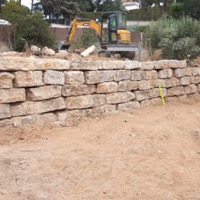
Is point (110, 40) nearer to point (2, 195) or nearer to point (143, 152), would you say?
point (143, 152)

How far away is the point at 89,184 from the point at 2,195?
3.32 feet

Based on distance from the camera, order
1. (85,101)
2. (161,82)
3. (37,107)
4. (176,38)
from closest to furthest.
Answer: (37,107), (85,101), (161,82), (176,38)

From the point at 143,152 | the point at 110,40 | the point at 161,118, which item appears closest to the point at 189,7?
the point at 110,40

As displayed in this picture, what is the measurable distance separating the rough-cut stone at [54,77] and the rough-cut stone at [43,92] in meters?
0.08

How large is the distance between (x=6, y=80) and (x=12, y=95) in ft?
0.81

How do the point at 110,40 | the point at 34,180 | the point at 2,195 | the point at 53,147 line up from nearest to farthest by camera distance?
the point at 2,195
the point at 34,180
the point at 53,147
the point at 110,40

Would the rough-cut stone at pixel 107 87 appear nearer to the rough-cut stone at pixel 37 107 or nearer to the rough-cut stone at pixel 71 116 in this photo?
A: the rough-cut stone at pixel 71 116

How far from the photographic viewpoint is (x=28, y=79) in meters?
5.97

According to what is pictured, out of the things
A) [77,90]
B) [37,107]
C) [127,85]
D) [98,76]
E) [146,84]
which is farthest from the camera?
[146,84]

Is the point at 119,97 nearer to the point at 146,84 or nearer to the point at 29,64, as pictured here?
the point at 146,84

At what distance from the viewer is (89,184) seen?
4418 mm

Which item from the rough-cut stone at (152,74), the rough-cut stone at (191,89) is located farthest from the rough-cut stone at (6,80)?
the rough-cut stone at (191,89)

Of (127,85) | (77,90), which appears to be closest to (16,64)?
(77,90)

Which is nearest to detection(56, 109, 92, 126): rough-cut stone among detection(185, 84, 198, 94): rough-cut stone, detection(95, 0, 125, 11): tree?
detection(185, 84, 198, 94): rough-cut stone
